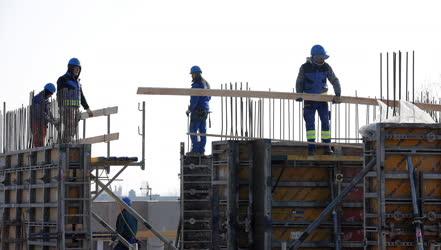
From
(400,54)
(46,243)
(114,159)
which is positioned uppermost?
(400,54)

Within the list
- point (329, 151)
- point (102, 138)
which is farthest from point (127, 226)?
point (329, 151)

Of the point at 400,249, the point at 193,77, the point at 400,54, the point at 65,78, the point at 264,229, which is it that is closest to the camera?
the point at 400,249

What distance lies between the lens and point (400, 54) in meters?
17.0

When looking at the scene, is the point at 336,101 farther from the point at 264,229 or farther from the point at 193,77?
the point at 193,77

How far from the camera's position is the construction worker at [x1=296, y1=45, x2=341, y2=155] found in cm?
2020

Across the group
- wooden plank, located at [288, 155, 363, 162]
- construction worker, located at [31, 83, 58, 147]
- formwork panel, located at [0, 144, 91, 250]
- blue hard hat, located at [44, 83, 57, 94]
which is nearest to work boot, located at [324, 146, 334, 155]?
wooden plank, located at [288, 155, 363, 162]

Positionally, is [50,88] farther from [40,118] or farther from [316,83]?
[316,83]

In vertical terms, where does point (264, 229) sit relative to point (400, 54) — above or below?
below

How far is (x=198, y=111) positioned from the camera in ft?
82.8

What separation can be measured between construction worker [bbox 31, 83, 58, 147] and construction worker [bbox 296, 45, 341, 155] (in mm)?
5554

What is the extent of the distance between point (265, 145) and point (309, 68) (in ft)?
7.36

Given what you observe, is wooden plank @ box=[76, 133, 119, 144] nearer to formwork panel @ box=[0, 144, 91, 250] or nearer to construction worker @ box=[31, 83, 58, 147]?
construction worker @ box=[31, 83, 58, 147]

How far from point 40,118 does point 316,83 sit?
6.26 m

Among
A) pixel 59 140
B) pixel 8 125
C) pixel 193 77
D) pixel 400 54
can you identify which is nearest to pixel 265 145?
pixel 400 54
